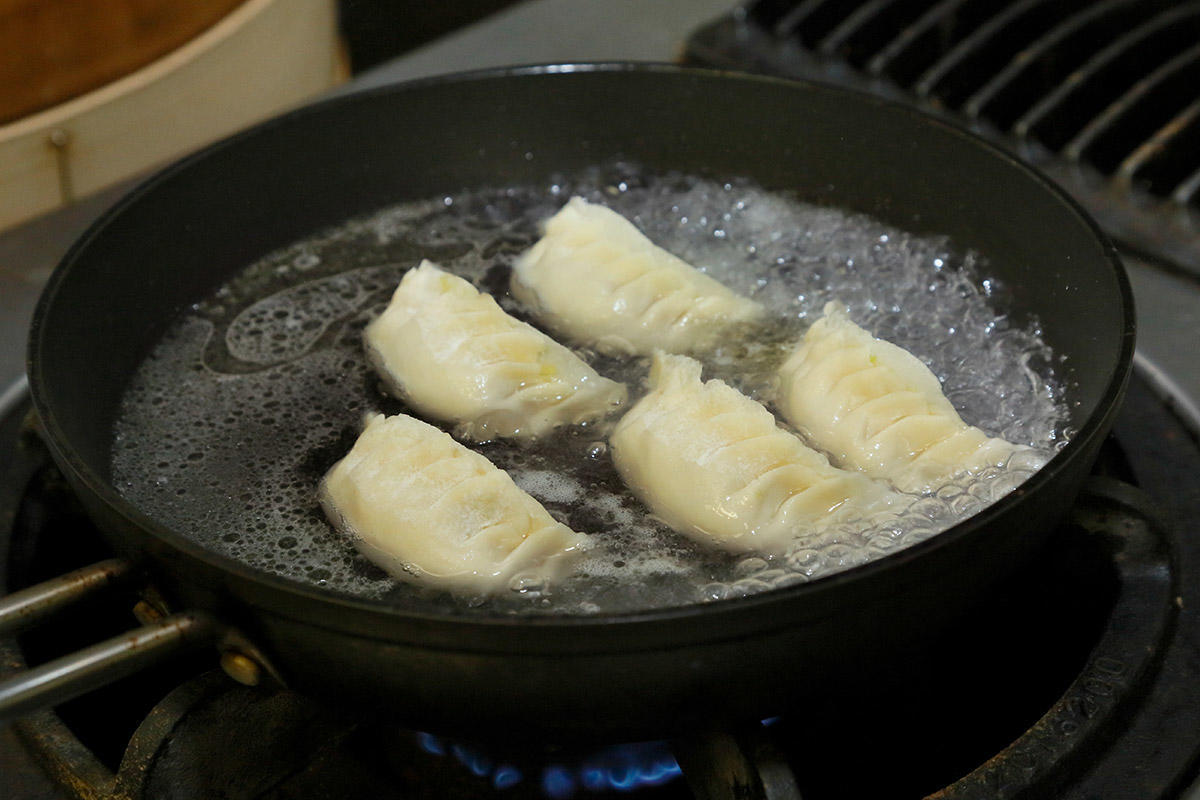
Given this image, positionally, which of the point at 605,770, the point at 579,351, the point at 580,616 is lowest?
the point at 605,770

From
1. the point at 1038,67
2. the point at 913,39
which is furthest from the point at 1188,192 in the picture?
the point at 913,39

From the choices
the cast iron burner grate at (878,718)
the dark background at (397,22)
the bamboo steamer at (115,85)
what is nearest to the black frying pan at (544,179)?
the cast iron burner grate at (878,718)

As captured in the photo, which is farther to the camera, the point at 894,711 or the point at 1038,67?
the point at 1038,67

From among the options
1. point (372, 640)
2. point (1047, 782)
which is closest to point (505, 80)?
point (372, 640)

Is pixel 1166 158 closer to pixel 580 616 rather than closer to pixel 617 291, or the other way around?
pixel 617 291

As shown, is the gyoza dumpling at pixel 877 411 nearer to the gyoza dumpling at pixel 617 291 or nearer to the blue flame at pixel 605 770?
the gyoza dumpling at pixel 617 291

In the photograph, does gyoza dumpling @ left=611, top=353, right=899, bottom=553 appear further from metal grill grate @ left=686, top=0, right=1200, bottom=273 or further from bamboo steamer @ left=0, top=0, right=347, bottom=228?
bamboo steamer @ left=0, top=0, right=347, bottom=228

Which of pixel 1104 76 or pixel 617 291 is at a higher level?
pixel 1104 76
